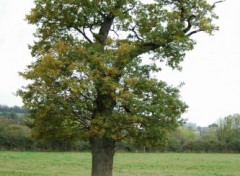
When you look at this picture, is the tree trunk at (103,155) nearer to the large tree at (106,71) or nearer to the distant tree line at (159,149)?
the large tree at (106,71)

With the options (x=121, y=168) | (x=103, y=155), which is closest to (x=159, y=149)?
(x=121, y=168)

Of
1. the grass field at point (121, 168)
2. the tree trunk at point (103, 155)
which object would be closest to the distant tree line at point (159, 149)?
the grass field at point (121, 168)

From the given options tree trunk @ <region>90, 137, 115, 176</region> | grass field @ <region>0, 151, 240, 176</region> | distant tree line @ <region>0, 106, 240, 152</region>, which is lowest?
grass field @ <region>0, 151, 240, 176</region>

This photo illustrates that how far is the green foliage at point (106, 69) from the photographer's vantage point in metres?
14.4

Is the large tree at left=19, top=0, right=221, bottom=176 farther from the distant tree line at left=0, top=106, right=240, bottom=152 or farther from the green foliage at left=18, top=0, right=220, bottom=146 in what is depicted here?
the distant tree line at left=0, top=106, right=240, bottom=152

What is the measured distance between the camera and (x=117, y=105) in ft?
49.4

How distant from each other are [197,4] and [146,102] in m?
4.69

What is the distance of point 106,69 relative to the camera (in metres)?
14.5

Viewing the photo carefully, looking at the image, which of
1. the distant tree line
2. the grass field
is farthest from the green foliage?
the distant tree line

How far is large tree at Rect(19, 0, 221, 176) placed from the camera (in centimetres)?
1439

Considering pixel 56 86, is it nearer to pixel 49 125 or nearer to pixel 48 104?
pixel 48 104

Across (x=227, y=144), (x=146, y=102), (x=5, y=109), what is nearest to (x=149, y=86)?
(x=146, y=102)

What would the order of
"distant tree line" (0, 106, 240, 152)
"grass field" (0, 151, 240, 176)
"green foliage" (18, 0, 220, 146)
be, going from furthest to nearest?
"distant tree line" (0, 106, 240, 152) → "grass field" (0, 151, 240, 176) → "green foliage" (18, 0, 220, 146)

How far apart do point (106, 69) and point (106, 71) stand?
8 cm
